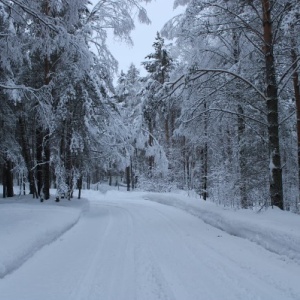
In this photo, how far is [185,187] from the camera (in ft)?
99.6

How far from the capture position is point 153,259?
20.9 feet

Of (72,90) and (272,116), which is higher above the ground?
(72,90)

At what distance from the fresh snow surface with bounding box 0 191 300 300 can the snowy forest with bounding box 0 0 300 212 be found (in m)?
2.81

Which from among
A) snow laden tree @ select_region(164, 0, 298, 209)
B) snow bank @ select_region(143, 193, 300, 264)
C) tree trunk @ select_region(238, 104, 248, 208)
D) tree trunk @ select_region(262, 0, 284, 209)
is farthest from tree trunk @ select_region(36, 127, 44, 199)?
tree trunk @ select_region(262, 0, 284, 209)

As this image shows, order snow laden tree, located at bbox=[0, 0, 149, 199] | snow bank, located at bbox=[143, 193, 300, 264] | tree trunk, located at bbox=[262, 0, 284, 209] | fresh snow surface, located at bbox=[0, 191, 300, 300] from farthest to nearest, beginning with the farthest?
snow laden tree, located at bbox=[0, 0, 149, 199]
tree trunk, located at bbox=[262, 0, 284, 209]
snow bank, located at bbox=[143, 193, 300, 264]
fresh snow surface, located at bbox=[0, 191, 300, 300]

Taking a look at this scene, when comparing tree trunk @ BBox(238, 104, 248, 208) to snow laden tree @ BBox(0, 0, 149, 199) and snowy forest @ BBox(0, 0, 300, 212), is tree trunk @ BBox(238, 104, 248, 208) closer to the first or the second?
snowy forest @ BBox(0, 0, 300, 212)

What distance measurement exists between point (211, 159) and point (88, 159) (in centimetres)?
1018

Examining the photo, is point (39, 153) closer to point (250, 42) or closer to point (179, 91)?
point (179, 91)

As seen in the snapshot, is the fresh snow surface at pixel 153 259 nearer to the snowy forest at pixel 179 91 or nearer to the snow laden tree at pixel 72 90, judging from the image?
the snowy forest at pixel 179 91

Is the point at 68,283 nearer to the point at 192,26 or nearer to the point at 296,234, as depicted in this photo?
the point at 296,234

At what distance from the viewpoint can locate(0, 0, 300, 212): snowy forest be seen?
1002cm

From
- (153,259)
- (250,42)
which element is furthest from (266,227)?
(250,42)

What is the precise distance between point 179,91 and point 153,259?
7658mm

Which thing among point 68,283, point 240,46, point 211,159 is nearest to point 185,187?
point 211,159
